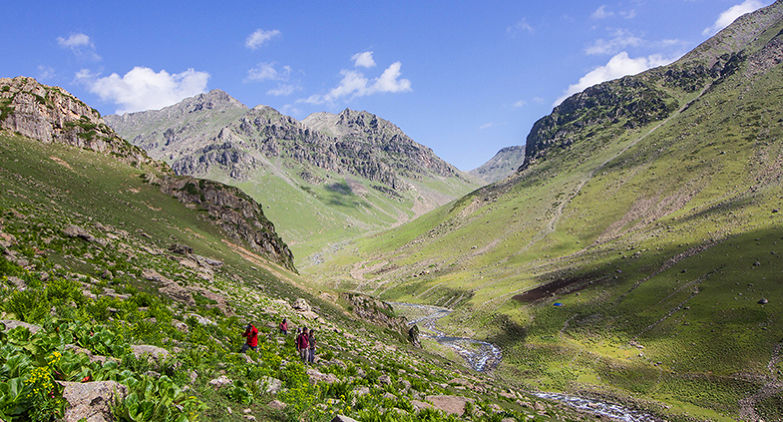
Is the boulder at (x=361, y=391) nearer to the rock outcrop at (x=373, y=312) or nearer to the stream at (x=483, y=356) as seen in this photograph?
the stream at (x=483, y=356)

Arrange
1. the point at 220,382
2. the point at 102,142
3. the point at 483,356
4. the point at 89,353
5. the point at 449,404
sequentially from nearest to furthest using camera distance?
the point at 89,353 < the point at 220,382 < the point at 449,404 < the point at 483,356 < the point at 102,142

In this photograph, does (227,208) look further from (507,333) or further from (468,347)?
(507,333)

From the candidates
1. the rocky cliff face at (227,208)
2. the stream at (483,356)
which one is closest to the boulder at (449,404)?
the stream at (483,356)

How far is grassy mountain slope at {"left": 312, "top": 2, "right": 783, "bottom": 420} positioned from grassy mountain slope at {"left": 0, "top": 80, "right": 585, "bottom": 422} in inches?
1081

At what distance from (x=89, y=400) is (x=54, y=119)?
91.9m

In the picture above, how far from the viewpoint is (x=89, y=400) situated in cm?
618

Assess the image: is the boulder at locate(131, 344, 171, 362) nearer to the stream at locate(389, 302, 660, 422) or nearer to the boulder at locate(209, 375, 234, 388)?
the boulder at locate(209, 375, 234, 388)

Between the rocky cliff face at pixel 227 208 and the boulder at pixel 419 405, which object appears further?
the rocky cliff face at pixel 227 208

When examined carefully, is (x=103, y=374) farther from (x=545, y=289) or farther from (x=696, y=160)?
(x=696, y=160)

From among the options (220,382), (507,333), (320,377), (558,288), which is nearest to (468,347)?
(507,333)

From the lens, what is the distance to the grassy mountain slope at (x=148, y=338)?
695 centimetres

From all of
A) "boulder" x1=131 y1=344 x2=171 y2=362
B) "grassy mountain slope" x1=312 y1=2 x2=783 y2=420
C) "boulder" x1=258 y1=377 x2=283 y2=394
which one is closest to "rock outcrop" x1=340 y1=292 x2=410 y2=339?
"grassy mountain slope" x1=312 y1=2 x2=783 y2=420

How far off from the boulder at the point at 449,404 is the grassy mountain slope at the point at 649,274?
118ft

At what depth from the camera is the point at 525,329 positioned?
72.2 m
